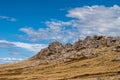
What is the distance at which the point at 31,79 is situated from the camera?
600ft

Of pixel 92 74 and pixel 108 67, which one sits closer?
pixel 92 74

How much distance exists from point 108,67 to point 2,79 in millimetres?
67480

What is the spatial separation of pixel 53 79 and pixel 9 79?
39.0 metres

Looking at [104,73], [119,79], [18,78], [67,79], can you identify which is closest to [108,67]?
[104,73]

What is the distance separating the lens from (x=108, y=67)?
636 ft

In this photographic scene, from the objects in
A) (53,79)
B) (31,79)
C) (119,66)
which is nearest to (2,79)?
(31,79)

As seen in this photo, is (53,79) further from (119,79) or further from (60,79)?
(119,79)

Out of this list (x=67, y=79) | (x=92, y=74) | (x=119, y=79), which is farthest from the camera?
(x=92, y=74)

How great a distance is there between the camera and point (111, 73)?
6663 inches

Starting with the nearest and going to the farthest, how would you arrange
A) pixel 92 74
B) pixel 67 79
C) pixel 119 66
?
pixel 67 79
pixel 92 74
pixel 119 66

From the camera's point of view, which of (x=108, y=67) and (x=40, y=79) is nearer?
(x=40, y=79)

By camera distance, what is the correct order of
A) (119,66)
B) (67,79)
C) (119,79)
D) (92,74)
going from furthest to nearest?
1. (119,66)
2. (92,74)
3. (67,79)
4. (119,79)

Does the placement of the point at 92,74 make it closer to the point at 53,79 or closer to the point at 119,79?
the point at 53,79

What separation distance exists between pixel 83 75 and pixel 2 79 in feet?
180
